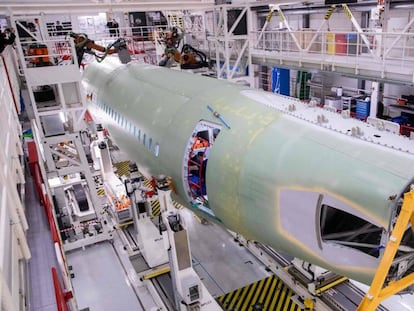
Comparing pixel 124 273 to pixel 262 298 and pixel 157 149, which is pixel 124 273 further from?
pixel 157 149

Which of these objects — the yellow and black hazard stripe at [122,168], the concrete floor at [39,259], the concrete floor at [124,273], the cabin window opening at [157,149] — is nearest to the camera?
the concrete floor at [39,259]

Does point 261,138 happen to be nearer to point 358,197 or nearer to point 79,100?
point 358,197

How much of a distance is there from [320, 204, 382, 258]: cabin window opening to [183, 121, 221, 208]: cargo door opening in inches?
105

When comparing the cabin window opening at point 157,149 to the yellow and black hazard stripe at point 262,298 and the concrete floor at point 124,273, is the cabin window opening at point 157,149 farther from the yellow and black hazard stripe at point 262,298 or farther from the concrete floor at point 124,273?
the yellow and black hazard stripe at point 262,298

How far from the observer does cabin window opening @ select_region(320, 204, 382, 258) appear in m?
5.97

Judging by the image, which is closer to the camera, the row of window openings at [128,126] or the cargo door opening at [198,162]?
the cargo door opening at [198,162]

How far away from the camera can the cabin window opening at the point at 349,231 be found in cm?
597

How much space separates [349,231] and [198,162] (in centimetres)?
355

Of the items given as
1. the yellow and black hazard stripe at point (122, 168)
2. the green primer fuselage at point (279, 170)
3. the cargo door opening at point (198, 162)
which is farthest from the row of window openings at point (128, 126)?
the yellow and black hazard stripe at point (122, 168)

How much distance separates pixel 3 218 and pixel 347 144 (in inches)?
184

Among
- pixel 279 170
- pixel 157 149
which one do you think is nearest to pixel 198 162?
pixel 157 149

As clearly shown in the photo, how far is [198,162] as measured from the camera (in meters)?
8.70

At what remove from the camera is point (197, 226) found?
1457cm

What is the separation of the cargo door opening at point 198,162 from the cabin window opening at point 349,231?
2671 millimetres
